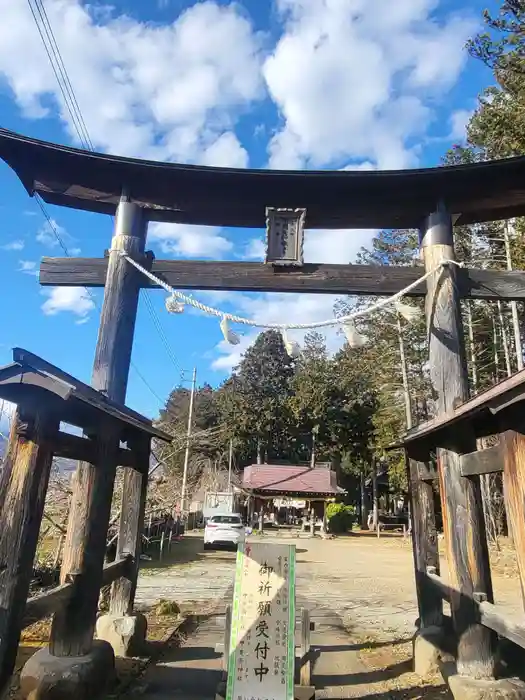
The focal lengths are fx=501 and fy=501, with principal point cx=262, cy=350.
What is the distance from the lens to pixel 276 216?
19.8ft

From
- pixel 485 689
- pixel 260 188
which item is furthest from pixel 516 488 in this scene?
pixel 260 188

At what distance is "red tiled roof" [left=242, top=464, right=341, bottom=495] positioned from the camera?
27.5m

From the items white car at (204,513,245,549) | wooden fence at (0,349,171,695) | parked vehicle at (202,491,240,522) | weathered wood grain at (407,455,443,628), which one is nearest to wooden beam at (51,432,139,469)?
wooden fence at (0,349,171,695)

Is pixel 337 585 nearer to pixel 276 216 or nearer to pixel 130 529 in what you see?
pixel 130 529

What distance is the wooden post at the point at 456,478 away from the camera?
4.50 m

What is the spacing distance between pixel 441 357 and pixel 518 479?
2137 millimetres

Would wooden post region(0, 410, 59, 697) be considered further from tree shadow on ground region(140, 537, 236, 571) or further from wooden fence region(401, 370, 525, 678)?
tree shadow on ground region(140, 537, 236, 571)

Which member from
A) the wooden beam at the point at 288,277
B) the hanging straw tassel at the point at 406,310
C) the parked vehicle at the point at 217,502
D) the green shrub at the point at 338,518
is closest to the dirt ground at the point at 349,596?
the hanging straw tassel at the point at 406,310

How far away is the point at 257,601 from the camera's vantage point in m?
4.09

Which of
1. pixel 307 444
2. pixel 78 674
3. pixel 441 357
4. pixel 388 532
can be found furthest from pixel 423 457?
pixel 307 444

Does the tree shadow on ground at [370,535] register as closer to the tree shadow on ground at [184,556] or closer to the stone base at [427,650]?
the tree shadow on ground at [184,556]

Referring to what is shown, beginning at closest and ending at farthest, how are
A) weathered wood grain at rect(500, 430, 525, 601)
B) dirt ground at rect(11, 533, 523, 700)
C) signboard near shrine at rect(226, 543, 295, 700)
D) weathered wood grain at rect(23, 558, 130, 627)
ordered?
weathered wood grain at rect(500, 430, 525, 601) → weathered wood grain at rect(23, 558, 130, 627) → signboard near shrine at rect(226, 543, 295, 700) → dirt ground at rect(11, 533, 523, 700)

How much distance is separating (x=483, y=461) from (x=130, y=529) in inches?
161

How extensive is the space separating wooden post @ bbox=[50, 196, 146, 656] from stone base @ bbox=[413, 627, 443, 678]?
3399 mm
